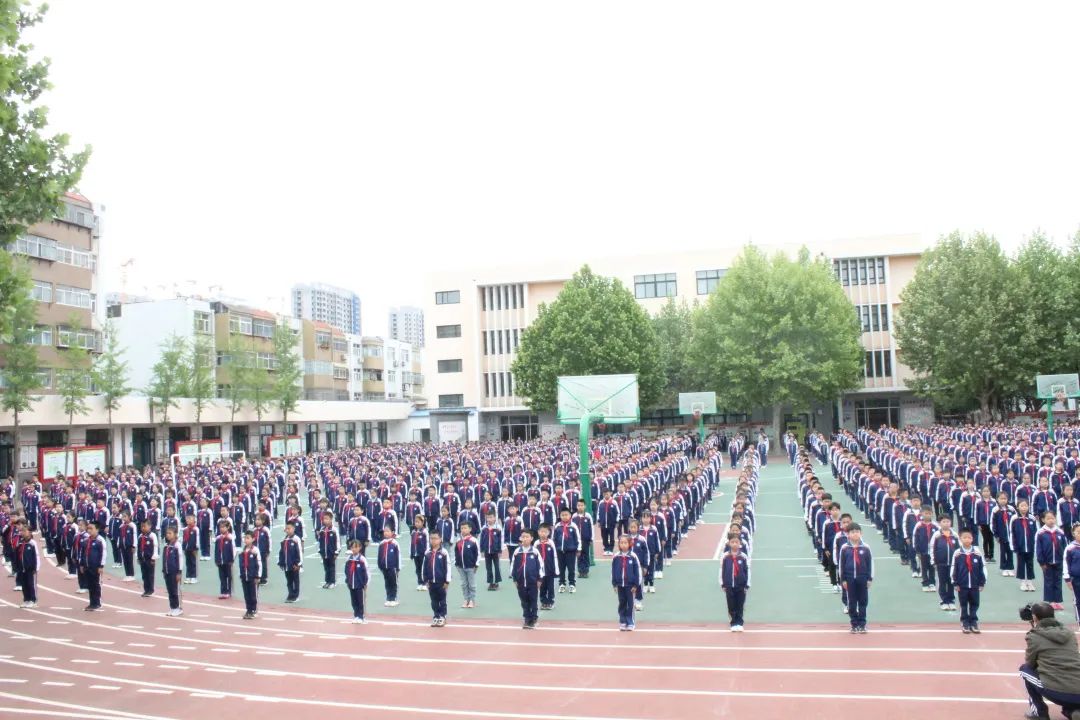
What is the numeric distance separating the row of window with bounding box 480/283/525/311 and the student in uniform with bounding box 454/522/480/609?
43406 mm

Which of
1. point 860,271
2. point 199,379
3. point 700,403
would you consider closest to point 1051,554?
point 700,403

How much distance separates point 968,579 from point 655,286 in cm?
4478

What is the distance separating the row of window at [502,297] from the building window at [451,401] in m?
6.14

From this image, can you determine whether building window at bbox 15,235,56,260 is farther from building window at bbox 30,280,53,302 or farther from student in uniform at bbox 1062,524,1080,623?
student in uniform at bbox 1062,524,1080,623

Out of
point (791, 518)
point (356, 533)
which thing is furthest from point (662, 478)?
point (356, 533)

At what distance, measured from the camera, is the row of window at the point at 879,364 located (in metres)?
50.5

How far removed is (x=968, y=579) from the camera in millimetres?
10664

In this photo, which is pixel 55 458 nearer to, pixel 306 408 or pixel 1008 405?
pixel 306 408

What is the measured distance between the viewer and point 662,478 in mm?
23531

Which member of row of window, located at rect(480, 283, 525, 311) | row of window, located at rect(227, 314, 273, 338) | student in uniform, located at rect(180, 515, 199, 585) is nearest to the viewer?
student in uniform, located at rect(180, 515, 199, 585)

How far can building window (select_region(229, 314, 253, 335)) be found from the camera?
178ft

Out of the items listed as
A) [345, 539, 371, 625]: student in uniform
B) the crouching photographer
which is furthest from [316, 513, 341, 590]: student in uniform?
the crouching photographer

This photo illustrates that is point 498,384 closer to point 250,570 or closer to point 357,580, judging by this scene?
point 250,570

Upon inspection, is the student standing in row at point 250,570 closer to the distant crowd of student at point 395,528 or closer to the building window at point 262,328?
the distant crowd of student at point 395,528
